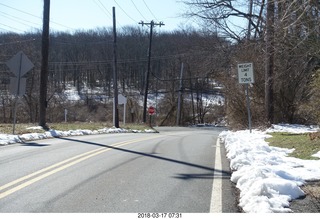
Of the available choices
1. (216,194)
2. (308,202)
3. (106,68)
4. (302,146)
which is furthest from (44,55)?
(106,68)

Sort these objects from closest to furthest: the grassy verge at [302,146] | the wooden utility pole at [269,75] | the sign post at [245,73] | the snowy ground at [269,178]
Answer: the snowy ground at [269,178] < the grassy verge at [302,146] < the sign post at [245,73] < the wooden utility pole at [269,75]

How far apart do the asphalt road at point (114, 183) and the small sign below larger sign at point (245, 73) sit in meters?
5.89

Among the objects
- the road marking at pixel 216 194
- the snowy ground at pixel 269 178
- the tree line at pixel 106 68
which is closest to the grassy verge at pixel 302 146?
the snowy ground at pixel 269 178

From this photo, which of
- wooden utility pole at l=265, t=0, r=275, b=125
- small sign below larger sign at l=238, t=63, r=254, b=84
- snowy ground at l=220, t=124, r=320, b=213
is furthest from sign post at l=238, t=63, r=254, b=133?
snowy ground at l=220, t=124, r=320, b=213

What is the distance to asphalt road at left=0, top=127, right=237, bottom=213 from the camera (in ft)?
18.3

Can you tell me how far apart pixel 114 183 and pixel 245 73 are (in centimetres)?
1018

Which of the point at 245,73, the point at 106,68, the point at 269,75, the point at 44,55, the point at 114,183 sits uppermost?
the point at 106,68

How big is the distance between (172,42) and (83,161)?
8016cm

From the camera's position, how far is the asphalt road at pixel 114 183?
5566mm

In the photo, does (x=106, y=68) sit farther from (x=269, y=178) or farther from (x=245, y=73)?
(x=269, y=178)

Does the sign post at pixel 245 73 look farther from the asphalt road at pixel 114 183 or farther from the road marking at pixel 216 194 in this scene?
the road marking at pixel 216 194

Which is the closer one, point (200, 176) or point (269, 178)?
point (269, 178)

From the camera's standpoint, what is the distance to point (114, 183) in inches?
278

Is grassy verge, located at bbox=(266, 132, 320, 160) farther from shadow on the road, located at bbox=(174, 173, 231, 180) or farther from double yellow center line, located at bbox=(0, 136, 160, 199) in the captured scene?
double yellow center line, located at bbox=(0, 136, 160, 199)
